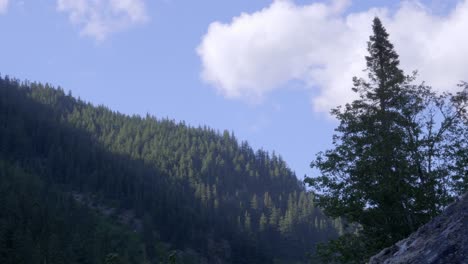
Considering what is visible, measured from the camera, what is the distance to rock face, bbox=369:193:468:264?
13.9 meters

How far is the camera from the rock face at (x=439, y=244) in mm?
13898

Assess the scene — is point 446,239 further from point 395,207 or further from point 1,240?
point 1,240

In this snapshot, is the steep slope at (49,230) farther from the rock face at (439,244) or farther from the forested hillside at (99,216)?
the rock face at (439,244)

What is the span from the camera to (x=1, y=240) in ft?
234

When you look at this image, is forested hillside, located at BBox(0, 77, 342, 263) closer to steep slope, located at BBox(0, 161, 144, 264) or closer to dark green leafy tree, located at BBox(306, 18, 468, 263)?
steep slope, located at BBox(0, 161, 144, 264)

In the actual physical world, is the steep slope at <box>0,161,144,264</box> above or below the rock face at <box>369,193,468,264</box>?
above

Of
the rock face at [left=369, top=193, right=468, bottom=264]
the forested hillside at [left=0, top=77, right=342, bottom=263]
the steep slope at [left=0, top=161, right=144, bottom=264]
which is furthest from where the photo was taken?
the forested hillside at [left=0, top=77, right=342, bottom=263]

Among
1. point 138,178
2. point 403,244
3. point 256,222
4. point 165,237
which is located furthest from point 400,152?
point 256,222

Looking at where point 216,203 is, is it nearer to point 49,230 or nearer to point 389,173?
point 49,230

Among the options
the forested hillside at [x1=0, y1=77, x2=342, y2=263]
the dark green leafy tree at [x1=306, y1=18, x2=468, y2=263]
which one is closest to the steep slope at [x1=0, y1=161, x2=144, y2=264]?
the forested hillside at [x1=0, y1=77, x2=342, y2=263]

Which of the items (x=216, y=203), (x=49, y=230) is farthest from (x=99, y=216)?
(x=216, y=203)

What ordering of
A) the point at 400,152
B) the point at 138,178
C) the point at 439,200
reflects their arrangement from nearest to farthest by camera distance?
the point at 439,200 < the point at 400,152 < the point at 138,178

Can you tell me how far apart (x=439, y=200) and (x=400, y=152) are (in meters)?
3.15

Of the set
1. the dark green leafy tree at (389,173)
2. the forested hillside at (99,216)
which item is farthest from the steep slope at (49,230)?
the dark green leafy tree at (389,173)
